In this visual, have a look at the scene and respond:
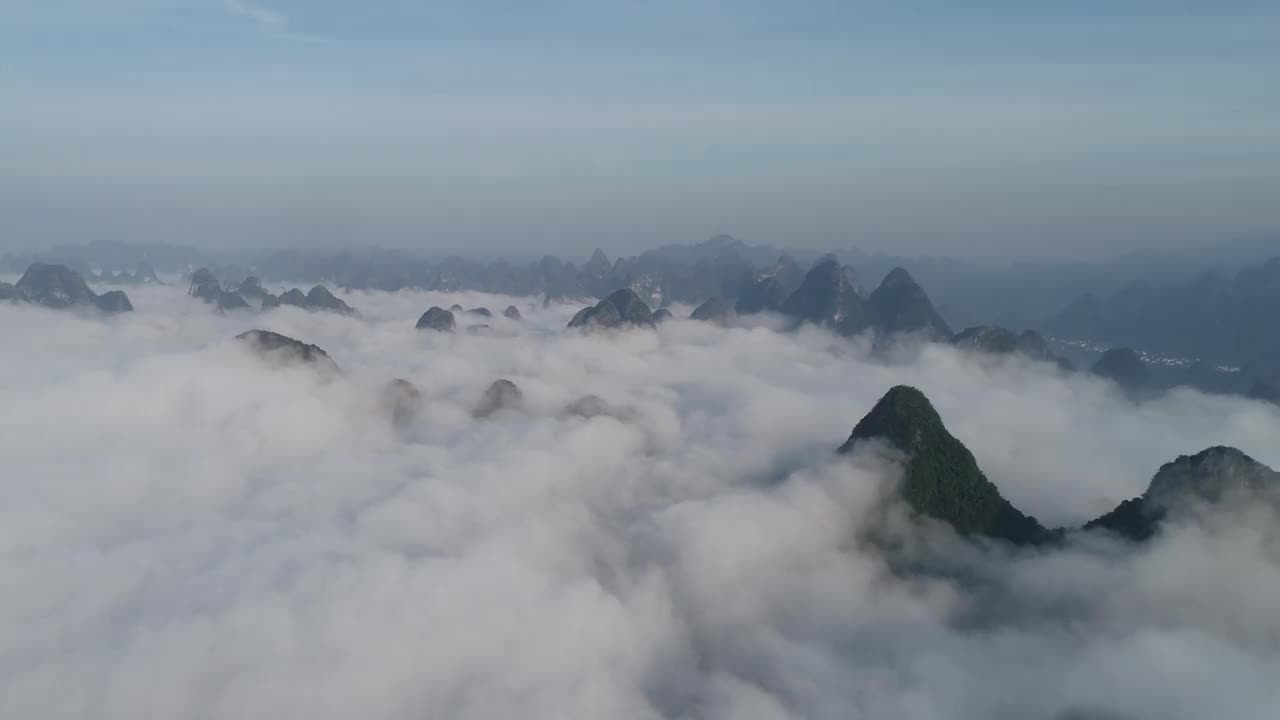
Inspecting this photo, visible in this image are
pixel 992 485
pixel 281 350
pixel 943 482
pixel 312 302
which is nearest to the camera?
pixel 943 482

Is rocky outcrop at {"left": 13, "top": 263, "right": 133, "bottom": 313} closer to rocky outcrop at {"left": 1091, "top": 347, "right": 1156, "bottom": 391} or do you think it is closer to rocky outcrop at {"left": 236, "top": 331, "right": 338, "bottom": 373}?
rocky outcrop at {"left": 236, "top": 331, "right": 338, "bottom": 373}

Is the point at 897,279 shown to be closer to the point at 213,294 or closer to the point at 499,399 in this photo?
the point at 499,399

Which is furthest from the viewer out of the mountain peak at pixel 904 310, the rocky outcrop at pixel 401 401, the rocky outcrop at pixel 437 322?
the rocky outcrop at pixel 437 322

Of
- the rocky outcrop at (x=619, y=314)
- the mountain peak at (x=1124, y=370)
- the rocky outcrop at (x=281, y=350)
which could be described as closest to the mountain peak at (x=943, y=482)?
the rocky outcrop at (x=281, y=350)

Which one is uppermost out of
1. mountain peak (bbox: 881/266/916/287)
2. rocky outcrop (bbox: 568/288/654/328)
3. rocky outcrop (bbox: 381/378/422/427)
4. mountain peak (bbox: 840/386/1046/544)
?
mountain peak (bbox: 881/266/916/287)

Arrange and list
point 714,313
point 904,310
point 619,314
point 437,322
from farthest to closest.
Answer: point 714,313
point 437,322
point 904,310
point 619,314

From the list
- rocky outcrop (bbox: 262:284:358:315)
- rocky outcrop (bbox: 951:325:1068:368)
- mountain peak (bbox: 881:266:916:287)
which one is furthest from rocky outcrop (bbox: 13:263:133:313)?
rocky outcrop (bbox: 951:325:1068:368)

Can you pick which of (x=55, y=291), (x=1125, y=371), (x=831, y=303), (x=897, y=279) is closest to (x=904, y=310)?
(x=897, y=279)

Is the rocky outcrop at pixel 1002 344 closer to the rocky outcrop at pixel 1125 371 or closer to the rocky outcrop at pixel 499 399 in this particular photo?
the rocky outcrop at pixel 1125 371

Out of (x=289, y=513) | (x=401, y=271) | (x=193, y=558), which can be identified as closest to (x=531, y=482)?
(x=289, y=513)
